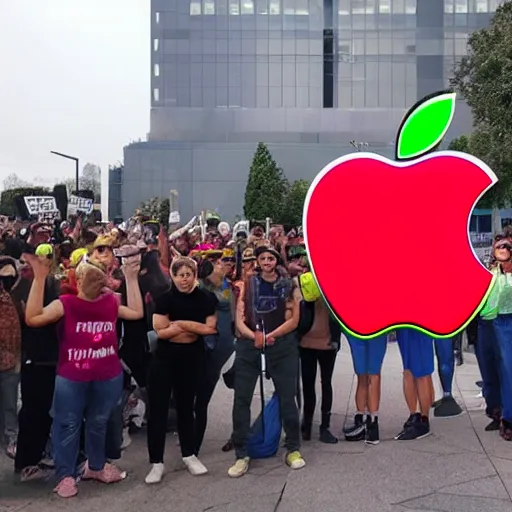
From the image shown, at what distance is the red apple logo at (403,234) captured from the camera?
5.45 metres

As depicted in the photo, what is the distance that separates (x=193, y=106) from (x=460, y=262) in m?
55.5

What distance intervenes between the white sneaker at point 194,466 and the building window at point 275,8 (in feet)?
192

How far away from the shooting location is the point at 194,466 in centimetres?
500

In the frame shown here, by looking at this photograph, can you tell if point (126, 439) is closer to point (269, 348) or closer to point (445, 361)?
point (269, 348)

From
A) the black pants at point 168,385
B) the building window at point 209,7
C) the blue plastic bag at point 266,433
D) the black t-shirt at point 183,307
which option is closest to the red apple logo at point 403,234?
the blue plastic bag at point 266,433

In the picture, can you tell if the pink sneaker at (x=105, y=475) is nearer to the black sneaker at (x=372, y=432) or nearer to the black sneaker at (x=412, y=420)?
the black sneaker at (x=372, y=432)

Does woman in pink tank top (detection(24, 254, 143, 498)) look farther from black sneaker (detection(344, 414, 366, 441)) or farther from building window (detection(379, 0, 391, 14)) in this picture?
building window (detection(379, 0, 391, 14))

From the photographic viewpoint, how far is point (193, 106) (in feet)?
194

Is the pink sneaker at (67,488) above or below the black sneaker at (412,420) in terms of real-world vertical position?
below

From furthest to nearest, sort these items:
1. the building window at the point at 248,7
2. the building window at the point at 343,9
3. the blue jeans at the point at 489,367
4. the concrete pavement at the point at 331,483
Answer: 1. the building window at the point at 343,9
2. the building window at the point at 248,7
3. the blue jeans at the point at 489,367
4. the concrete pavement at the point at 331,483

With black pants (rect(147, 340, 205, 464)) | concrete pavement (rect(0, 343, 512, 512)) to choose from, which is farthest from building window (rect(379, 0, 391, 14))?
black pants (rect(147, 340, 205, 464))

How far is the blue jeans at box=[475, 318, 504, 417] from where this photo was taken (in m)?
5.87

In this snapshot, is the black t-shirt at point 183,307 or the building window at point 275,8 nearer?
the black t-shirt at point 183,307

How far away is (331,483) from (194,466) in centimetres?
99
